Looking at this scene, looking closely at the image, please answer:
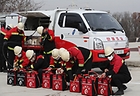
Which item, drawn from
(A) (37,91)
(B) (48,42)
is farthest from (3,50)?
(A) (37,91)

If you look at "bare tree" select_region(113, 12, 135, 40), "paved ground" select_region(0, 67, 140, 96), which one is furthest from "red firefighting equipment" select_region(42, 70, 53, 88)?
"bare tree" select_region(113, 12, 135, 40)

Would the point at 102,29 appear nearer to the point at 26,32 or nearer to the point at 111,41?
the point at 111,41

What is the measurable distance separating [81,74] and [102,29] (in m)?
2.82

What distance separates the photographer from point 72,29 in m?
10.6

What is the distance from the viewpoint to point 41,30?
10648 millimetres

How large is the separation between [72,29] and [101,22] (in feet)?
3.22

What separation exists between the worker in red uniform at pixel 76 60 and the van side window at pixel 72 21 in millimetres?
2081

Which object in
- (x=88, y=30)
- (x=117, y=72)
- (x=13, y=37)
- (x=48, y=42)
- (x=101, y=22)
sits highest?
(x=101, y=22)

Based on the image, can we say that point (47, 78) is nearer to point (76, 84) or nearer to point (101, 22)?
point (76, 84)

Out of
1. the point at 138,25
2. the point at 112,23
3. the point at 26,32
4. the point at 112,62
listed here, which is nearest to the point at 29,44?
the point at 26,32

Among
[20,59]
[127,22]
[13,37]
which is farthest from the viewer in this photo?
[127,22]

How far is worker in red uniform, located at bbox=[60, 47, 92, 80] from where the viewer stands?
26.0 ft

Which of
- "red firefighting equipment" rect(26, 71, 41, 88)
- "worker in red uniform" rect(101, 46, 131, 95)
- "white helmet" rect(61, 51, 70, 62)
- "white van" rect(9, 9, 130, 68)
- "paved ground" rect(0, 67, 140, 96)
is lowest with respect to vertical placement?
"paved ground" rect(0, 67, 140, 96)

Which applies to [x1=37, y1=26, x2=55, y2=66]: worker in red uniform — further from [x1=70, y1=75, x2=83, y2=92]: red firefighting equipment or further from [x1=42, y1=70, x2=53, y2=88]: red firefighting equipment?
[x1=70, y1=75, x2=83, y2=92]: red firefighting equipment
